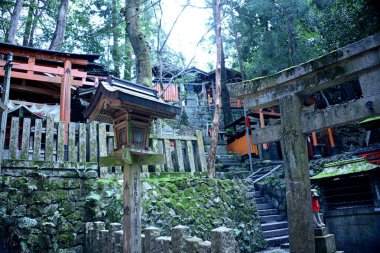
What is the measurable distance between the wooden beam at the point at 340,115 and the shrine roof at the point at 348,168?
356 centimetres

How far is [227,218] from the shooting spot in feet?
28.4

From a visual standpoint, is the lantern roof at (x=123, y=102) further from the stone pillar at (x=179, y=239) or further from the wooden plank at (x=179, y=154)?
the wooden plank at (x=179, y=154)

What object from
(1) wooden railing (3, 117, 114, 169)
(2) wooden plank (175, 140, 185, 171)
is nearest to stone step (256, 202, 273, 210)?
(2) wooden plank (175, 140, 185, 171)

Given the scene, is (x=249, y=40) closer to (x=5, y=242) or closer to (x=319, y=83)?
(x=319, y=83)

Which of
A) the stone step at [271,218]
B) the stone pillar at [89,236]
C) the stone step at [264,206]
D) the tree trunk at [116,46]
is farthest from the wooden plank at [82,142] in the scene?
the tree trunk at [116,46]

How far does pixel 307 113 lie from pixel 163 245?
3300 millimetres

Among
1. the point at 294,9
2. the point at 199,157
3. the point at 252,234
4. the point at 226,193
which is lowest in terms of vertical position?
the point at 252,234

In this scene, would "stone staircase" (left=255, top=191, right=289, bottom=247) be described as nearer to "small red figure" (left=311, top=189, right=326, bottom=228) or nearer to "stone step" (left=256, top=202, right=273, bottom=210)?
"stone step" (left=256, top=202, right=273, bottom=210)

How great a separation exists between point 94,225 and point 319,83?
214 inches

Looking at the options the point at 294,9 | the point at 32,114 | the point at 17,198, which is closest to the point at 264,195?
the point at 17,198

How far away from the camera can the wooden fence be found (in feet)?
21.8

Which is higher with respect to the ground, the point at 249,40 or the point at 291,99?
the point at 249,40

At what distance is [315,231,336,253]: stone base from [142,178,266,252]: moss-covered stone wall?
3.67 m

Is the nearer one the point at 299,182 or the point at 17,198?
the point at 299,182
